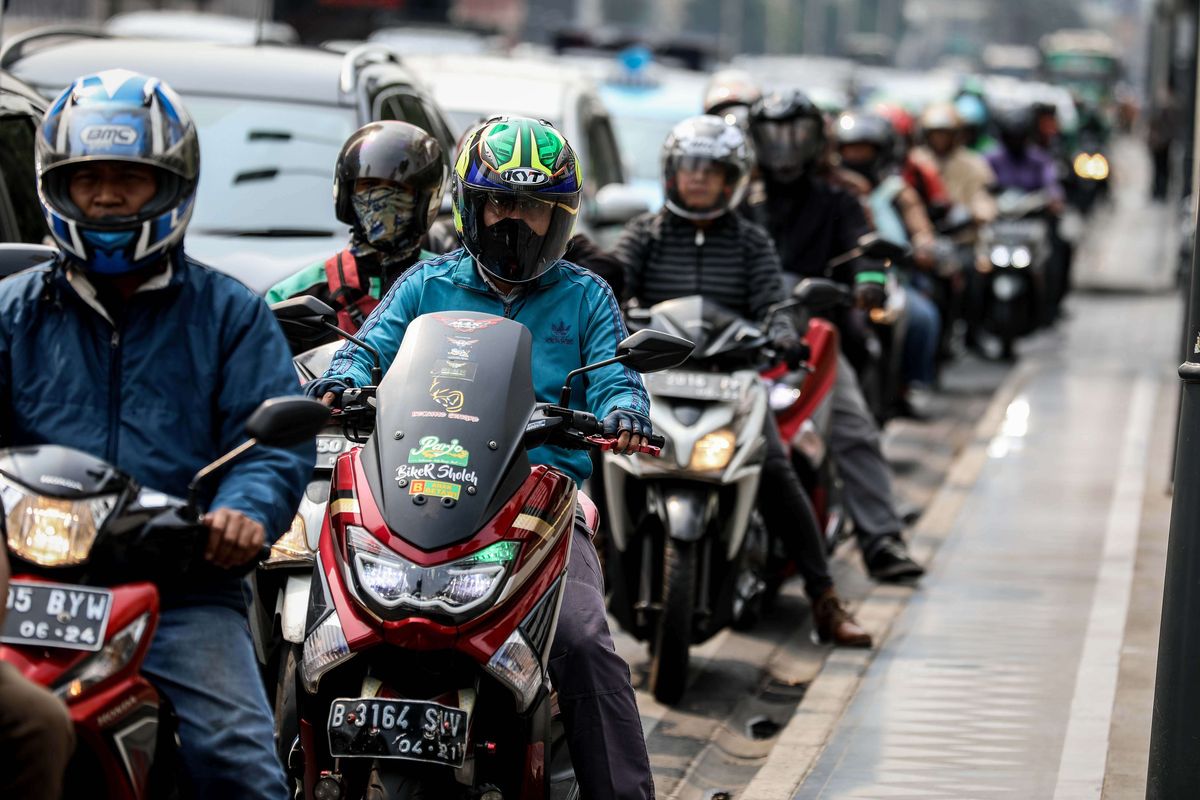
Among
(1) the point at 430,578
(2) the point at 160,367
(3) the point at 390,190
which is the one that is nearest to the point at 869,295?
(3) the point at 390,190

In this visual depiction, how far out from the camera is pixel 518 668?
4.55m

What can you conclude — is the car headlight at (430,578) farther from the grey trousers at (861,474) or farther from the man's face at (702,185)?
the grey trousers at (861,474)

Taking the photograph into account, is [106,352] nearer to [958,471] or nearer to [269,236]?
[269,236]

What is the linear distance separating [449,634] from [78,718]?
933 millimetres

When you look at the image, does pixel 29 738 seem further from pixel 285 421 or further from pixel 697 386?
pixel 697 386

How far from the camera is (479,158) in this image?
17.5ft

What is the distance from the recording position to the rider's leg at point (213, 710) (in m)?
4.03

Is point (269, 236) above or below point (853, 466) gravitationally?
above

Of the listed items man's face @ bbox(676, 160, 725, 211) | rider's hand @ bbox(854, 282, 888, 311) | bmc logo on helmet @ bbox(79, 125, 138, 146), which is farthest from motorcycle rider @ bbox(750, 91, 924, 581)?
bmc logo on helmet @ bbox(79, 125, 138, 146)

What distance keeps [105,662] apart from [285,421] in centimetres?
54

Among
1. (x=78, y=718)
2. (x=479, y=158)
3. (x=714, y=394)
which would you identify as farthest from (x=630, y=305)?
(x=78, y=718)

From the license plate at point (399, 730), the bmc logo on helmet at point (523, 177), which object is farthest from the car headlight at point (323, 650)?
the bmc logo on helmet at point (523, 177)

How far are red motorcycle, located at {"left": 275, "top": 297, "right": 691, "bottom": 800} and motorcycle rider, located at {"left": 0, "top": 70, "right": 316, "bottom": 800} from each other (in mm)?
340

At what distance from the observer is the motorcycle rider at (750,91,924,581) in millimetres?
9234
